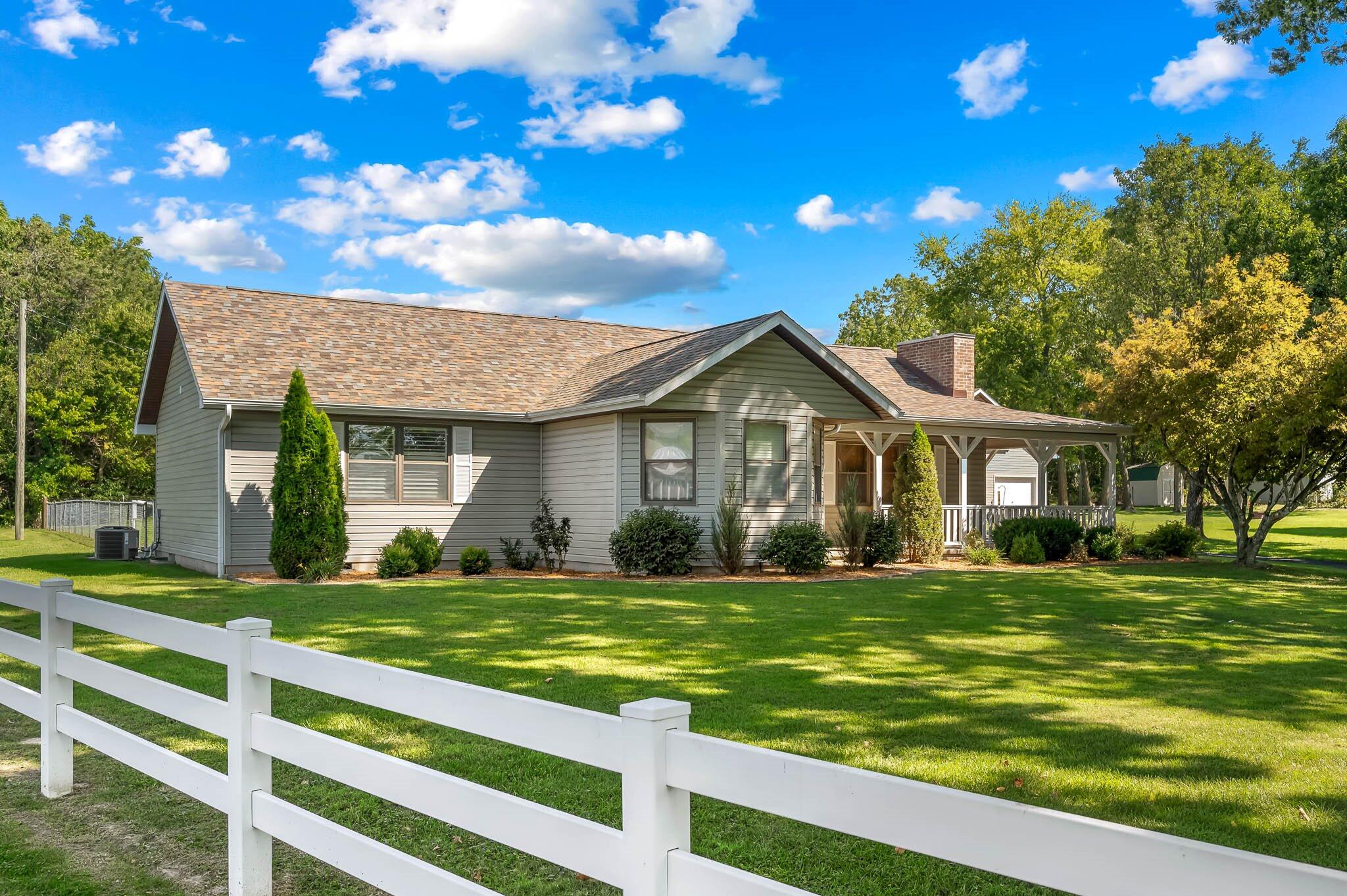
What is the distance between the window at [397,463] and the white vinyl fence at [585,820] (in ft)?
46.8

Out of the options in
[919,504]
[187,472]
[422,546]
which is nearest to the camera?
[422,546]

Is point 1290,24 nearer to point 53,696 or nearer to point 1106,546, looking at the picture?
point 1106,546

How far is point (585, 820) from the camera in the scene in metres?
3.30

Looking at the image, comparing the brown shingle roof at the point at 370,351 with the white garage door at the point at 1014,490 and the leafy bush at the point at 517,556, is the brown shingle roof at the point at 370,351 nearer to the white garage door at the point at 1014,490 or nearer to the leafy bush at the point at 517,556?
the leafy bush at the point at 517,556

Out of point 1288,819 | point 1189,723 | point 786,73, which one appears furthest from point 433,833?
point 786,73

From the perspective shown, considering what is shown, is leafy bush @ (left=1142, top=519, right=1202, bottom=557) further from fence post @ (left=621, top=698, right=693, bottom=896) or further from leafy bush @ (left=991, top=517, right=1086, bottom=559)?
fence post @ (left=621, top=698, right=693, bottom=896)

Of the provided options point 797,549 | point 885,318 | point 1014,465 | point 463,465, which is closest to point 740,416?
point 797,549

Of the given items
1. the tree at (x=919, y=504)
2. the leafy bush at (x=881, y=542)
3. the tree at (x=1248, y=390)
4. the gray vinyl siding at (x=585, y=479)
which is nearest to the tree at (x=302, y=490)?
the gray vinyl siding at (x=585, y=479)

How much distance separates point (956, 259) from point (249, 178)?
1178 inches

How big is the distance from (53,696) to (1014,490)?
40544 millimetres

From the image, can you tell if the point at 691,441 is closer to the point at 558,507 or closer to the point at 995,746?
the point at 558,507

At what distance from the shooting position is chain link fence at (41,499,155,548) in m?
29.2

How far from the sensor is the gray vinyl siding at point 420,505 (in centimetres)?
1812

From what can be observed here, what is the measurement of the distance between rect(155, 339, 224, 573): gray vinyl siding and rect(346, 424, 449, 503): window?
2.37m
